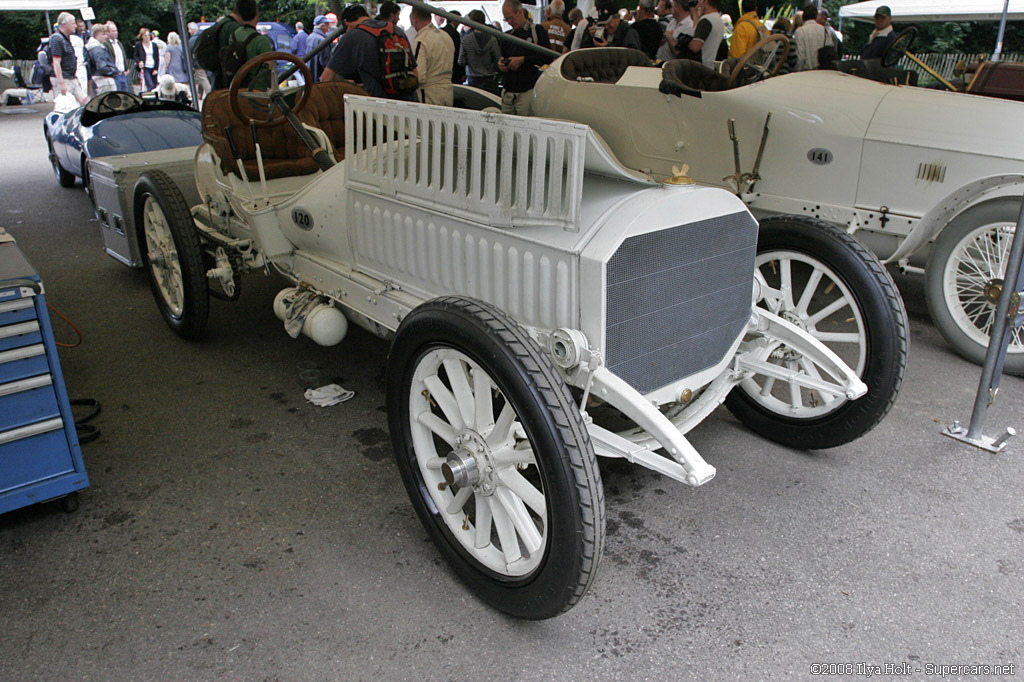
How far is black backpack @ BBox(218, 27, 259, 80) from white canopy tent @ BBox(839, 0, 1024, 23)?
8.84 metres

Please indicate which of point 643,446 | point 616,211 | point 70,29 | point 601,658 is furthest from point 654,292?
point 70,29

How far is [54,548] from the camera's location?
2619 mm

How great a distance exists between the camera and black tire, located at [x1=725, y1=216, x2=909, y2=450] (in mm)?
2768

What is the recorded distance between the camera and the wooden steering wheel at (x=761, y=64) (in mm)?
4836

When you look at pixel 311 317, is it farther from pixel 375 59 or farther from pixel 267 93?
pixel 375 59

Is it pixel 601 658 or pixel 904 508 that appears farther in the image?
pixel 904 508

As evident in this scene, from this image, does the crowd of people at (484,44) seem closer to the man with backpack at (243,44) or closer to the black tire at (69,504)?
the man with backpack at (243,44)

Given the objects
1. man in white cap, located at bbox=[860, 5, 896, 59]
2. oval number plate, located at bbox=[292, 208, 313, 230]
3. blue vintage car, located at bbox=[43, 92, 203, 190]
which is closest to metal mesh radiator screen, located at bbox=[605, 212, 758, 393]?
oval number plate, located at bbox=[292, 208, 313, 230]

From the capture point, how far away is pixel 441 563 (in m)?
2.54

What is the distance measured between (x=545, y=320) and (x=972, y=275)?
2968 millimetres

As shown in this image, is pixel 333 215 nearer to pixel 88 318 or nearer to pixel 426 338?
pixel 426 338

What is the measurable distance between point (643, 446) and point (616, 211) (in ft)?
2.37

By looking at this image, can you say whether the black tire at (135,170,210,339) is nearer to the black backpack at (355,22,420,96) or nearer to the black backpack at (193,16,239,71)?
the black backpack at (355,22,420,96)

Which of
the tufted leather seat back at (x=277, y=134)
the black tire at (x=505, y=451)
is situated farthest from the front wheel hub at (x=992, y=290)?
the tufted leather seat back at (x=277, y=134)
